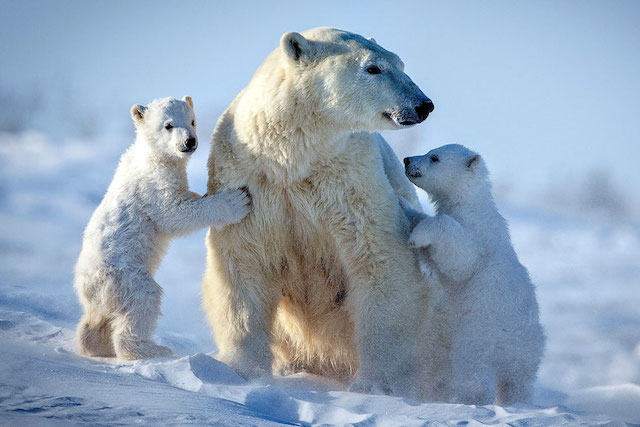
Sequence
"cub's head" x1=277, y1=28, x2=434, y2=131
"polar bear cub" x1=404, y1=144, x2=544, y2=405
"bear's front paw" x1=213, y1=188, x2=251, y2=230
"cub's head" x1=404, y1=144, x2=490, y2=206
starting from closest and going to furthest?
"polar bear cub" x1=404, y1=144, x2=544, y2=405 → "cub's head" x1=277, y1=28, x2=434, y2=131 → "bear's front paw" x1=213, y1=188, x2=251, y2=230 → "cub's head" x1=404, y1=144, x2=490, y2=206

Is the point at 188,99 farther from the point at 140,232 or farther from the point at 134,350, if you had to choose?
the point at 134,350

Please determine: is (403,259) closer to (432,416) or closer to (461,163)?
(461,163)

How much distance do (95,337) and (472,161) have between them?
317 cm

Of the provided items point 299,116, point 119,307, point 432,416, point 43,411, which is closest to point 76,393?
point 43,411

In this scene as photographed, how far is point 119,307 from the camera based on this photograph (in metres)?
5.72

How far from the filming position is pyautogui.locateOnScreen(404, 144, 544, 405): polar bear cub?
5.44 metres

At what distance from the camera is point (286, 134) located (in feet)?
18.7

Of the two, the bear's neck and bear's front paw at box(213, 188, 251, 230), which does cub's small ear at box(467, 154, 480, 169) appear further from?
bear's front paw at box(213, 188, 251, 230)

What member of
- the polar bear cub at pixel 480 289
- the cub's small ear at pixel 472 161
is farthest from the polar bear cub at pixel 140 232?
the cub's small ear at pixel 472 161

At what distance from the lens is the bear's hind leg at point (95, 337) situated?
5875 millimetres

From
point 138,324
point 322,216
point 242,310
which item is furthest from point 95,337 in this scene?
point 322,216

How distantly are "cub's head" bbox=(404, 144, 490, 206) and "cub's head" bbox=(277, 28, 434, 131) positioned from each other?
2.64ft

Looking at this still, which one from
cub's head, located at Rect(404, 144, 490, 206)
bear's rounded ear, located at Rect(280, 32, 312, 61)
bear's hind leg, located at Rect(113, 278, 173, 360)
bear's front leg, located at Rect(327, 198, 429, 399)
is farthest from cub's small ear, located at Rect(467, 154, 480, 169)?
bear's hind leg, located at Rect(113, 278, 173, 360)

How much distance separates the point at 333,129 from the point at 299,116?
0.85 ft
